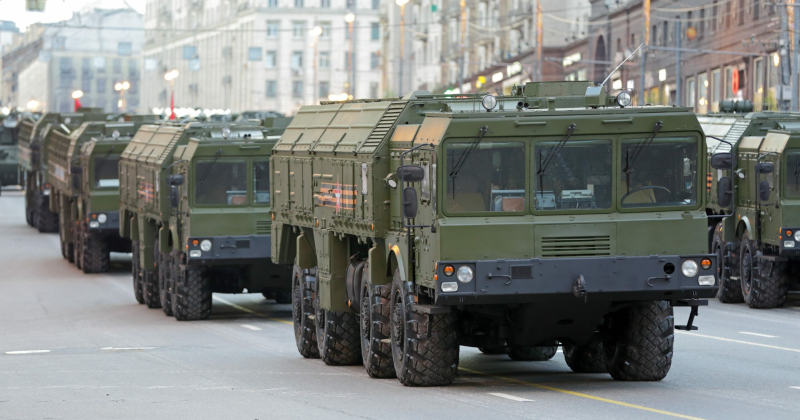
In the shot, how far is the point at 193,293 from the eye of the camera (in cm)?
2462

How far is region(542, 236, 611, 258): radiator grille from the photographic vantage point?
1369 cm

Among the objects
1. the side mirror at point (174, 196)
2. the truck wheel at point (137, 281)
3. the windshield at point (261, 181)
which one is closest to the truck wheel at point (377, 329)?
the windshield at point (261, 181)

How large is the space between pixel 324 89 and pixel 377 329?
12778 centimetres

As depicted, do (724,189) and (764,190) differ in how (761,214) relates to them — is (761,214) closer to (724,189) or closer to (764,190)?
(764,190)

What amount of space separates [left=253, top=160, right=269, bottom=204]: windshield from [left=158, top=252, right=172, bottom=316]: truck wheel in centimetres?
236

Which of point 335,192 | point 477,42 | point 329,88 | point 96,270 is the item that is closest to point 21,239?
point 96,270

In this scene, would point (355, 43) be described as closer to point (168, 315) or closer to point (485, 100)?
point (168, 315)

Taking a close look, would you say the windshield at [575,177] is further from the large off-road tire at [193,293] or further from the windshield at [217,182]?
the large off-road tire at [193,293]

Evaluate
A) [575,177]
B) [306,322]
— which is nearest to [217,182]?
[306,322]

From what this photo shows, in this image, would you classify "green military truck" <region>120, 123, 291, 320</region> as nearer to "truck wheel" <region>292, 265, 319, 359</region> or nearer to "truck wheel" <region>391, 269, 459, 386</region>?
"truck wheel" <region>292, 265, 319, 359</region>

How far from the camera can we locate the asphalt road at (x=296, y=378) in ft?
42.8

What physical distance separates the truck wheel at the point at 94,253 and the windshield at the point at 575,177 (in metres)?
22.3

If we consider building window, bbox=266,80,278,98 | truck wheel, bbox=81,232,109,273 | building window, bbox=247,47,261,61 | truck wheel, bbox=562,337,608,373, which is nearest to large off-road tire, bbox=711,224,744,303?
truck wheel, bbox=562,337,608,373

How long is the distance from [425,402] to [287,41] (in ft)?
430
